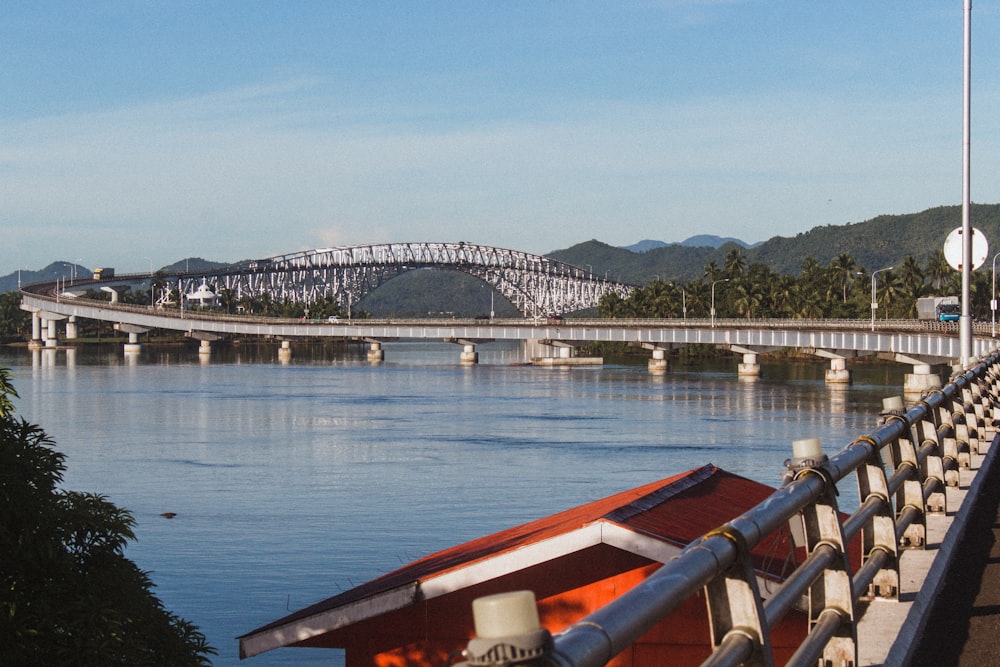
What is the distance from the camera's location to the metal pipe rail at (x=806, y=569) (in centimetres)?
343

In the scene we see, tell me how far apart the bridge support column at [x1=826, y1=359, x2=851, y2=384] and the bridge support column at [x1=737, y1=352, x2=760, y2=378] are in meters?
13.0

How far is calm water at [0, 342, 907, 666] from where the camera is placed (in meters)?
38.4

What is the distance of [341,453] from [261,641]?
52.7 metres

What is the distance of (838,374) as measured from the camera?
13275 centimetres

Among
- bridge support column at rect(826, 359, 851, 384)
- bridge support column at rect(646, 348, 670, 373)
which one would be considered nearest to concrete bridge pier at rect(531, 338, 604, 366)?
bridge support column at rect(646, 348, 670, 373)

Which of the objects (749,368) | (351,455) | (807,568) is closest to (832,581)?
(807,568)

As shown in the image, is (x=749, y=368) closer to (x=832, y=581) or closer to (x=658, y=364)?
(x=658, y=364)

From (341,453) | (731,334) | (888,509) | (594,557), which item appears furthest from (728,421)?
(888,509)

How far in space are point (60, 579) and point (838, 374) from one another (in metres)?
125

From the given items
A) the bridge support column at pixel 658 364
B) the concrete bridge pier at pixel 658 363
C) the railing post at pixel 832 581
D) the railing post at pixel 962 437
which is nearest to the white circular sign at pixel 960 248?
the railing post at pixel 962 437

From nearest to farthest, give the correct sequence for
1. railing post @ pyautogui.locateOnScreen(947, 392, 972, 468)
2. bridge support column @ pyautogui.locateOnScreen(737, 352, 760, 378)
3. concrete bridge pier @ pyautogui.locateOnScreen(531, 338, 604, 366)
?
railing post @ pyautogui.locateOnScreen(947, 392, 972, 468), bridge support column @ pyautogui.locateOnScreen(737, 352, 760, 378), concrete bridge pier @ pyautogui.locateOnScreen(531, 338, 604, 366)

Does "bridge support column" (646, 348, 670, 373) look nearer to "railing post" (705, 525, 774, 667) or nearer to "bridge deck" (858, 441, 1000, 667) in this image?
"bridge deck" (858, 441, 1000, 667)

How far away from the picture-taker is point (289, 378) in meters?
148

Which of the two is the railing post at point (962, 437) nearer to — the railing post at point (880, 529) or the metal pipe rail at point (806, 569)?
the metal pipe rail at point (806, 569)
